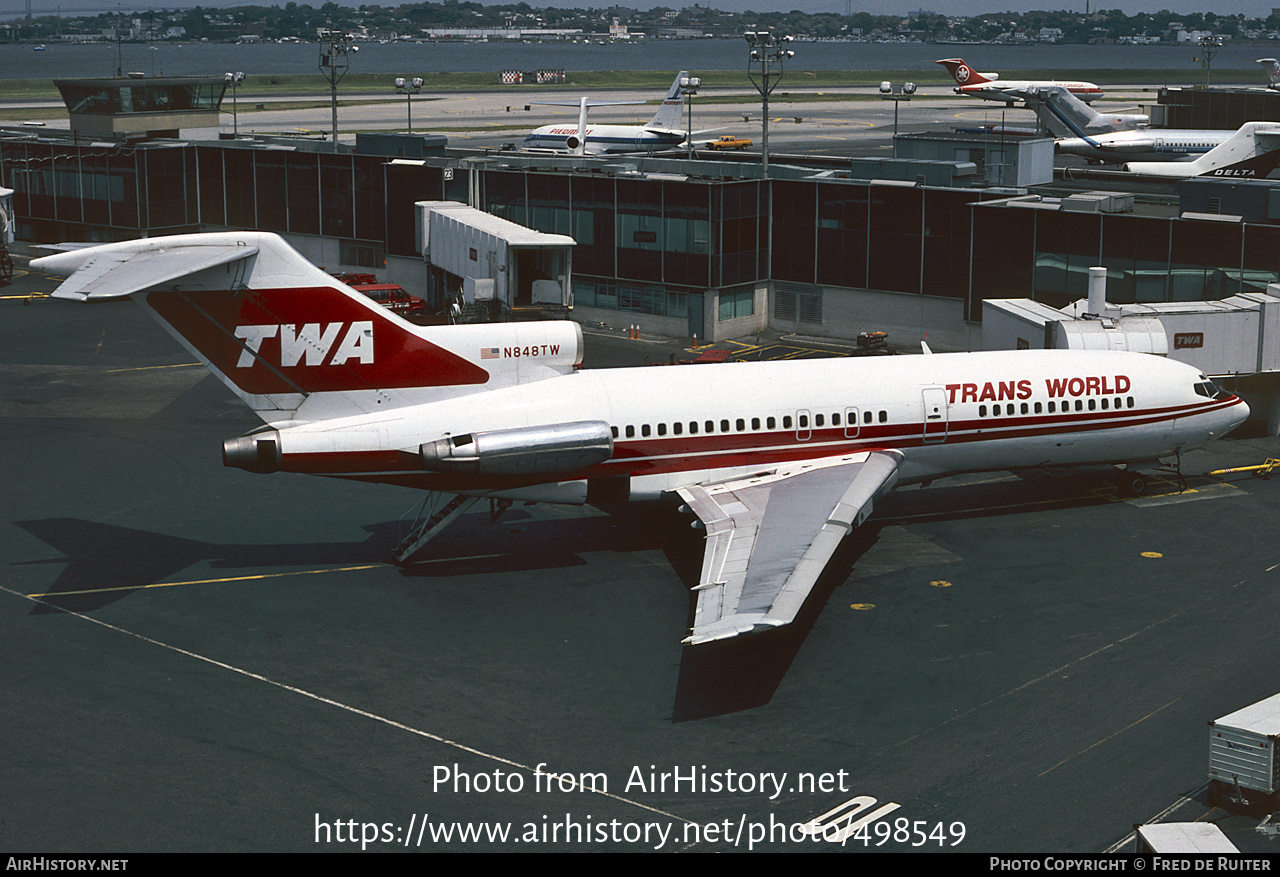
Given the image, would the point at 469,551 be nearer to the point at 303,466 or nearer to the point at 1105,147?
the point at 303,466

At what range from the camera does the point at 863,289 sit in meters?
64.5

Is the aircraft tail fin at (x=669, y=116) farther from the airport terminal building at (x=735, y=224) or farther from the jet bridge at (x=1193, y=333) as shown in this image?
the jet bridge at (x=1193, y=333)

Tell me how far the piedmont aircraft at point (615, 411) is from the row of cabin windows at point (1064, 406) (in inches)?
2.5

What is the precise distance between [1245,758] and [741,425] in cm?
1642

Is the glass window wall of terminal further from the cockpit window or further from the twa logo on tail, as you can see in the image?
the twa logo on tail

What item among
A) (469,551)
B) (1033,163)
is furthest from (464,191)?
(469,551)

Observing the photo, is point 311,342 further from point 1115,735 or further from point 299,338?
point 1115,735

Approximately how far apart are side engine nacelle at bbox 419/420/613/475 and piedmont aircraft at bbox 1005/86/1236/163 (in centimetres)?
8089

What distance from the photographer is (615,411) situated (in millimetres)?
35281

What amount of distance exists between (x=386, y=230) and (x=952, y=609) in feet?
173

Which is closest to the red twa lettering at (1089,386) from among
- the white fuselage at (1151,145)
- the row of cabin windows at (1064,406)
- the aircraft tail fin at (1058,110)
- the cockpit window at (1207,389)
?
the row of cabin windows at (1064,406)

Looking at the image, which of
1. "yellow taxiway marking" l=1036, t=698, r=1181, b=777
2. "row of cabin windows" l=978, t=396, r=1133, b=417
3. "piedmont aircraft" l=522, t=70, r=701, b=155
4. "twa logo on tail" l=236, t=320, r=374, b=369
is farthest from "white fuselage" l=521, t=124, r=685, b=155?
"yellow taxiway marking" l=1036, t=698, r=1181, b=777

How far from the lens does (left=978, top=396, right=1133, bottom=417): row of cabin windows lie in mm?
37750

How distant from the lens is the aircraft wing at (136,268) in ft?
90.5
